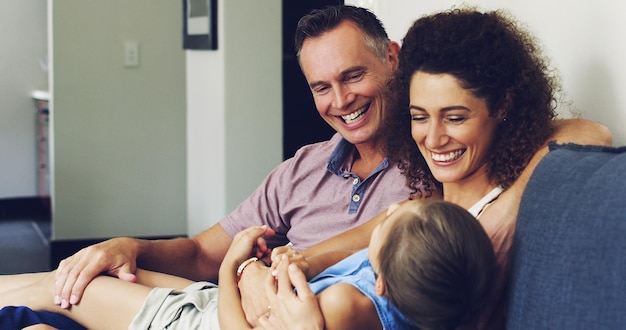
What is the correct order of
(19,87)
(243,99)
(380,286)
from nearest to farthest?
(380,286), (243,99), (19,87)

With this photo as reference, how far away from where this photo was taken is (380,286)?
141cm

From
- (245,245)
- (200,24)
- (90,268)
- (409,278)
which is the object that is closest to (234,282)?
(245,245)

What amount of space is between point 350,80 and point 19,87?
16.5 feet

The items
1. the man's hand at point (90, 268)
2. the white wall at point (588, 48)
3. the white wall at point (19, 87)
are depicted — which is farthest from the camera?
the white wall at point (19, 87)

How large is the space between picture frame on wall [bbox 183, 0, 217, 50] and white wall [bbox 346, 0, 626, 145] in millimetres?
2429

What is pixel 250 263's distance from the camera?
1.82 m

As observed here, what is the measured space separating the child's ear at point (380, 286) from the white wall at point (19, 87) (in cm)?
569

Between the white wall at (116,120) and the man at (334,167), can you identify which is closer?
→ the man at (334,167)

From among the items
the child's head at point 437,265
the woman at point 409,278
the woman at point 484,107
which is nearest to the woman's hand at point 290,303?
the woman at point 409,278

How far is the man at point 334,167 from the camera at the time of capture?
207cm

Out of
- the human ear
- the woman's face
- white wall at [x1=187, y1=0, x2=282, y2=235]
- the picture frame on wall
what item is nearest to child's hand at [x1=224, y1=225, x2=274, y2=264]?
the woman's face

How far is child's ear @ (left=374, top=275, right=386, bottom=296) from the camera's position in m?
1.41

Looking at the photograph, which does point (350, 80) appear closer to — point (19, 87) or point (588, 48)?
point (588, 48)

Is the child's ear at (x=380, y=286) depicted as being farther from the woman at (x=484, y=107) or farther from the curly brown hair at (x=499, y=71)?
the curly brown hair at (x=499, y=71)
